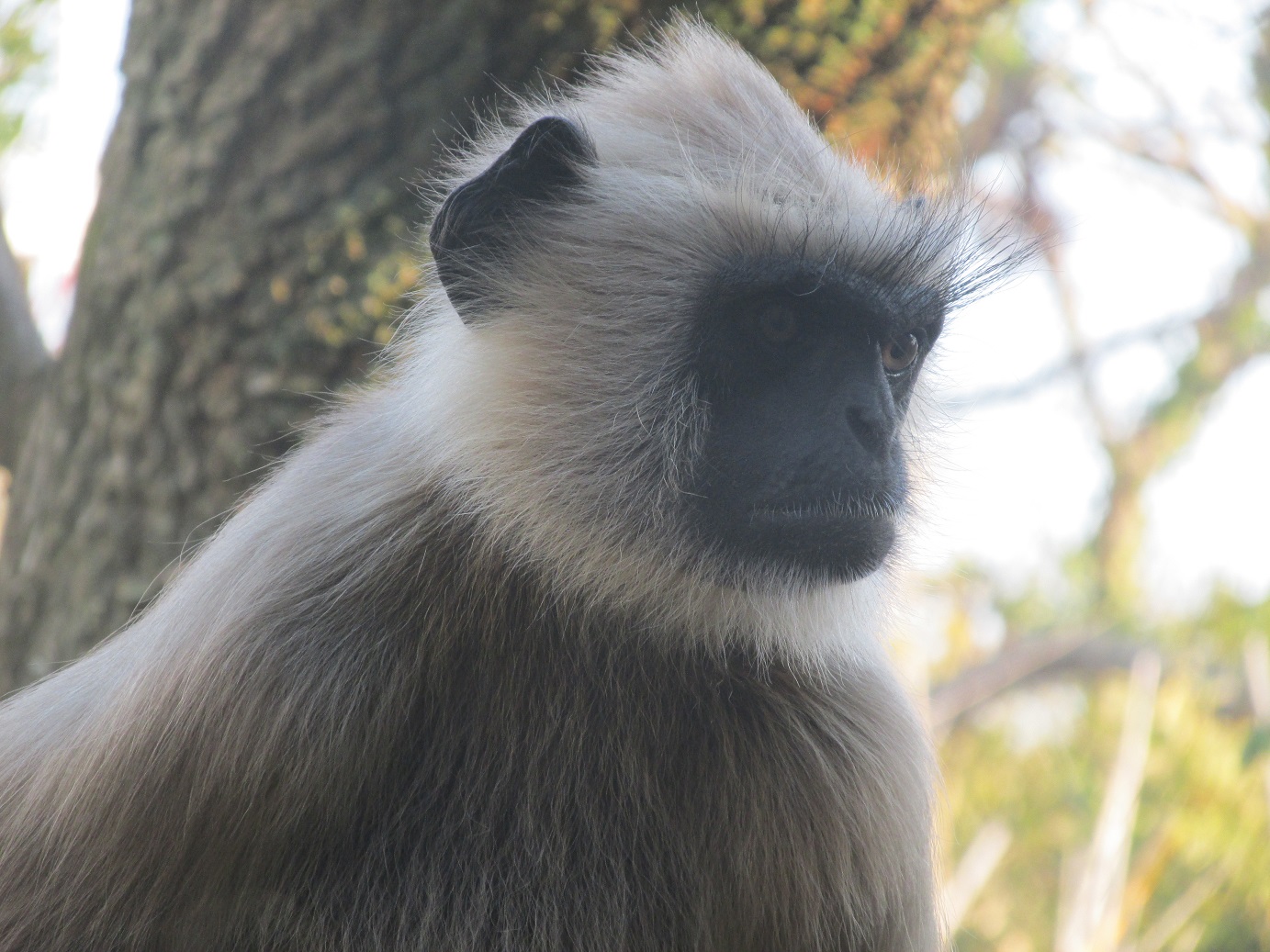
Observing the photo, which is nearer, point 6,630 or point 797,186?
point 797,186

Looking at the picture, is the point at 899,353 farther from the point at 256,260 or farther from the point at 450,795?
the point at 256,260

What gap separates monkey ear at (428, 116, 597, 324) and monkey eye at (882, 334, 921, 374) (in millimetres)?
801

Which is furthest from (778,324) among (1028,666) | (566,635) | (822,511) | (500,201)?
(1028,666)

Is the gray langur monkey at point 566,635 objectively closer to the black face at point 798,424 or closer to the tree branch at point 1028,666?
the black face at point 798,424

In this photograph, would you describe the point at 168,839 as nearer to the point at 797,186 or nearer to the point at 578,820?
the point at 578,820

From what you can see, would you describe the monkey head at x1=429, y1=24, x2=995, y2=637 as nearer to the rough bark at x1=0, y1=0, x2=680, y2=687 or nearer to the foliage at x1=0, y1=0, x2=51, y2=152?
the rough bark at x1=0, y1=0, x2=680, y2=687

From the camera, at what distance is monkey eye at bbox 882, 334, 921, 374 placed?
2.75 meters

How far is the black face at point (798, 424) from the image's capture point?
2389mm

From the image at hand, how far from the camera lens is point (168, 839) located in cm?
229

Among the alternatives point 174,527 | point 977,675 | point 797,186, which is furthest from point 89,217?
point 977,675

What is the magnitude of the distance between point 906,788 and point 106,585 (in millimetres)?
2354

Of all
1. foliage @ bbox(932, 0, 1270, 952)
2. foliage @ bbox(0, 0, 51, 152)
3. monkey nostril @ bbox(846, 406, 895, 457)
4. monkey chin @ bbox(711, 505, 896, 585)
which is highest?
foliage @ bbox(0, 0, 51, 152)

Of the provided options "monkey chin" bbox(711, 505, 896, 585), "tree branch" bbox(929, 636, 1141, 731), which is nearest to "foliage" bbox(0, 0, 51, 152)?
"monkey chin" bbox(711, 505, 896, 585)

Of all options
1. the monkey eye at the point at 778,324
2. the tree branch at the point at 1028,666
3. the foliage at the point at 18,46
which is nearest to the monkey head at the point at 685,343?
the monkey eye at the point at 778,324
